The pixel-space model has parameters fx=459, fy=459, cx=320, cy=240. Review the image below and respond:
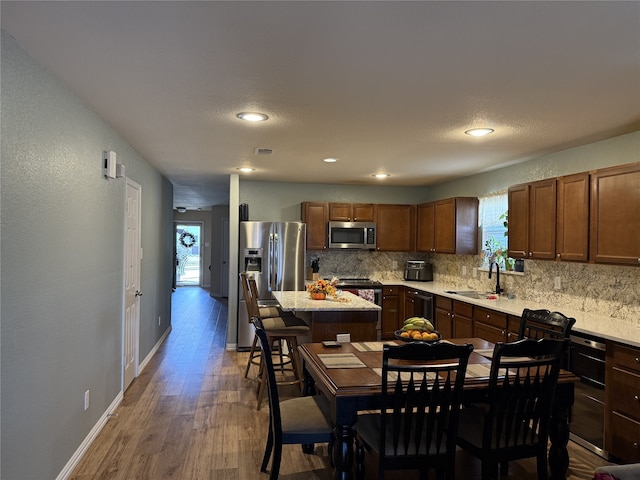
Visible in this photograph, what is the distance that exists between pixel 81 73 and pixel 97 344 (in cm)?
194

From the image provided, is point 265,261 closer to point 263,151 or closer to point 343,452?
point 263,151

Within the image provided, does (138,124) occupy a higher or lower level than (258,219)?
higher

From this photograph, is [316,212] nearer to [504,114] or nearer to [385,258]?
[385,258]

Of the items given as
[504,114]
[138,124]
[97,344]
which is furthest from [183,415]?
[504,114]

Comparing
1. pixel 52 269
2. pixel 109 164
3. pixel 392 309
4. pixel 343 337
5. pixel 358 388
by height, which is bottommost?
pixel 392 309

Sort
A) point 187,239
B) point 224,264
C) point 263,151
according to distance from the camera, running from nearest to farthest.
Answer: point 263,151 → point 224,264 → point 187,239

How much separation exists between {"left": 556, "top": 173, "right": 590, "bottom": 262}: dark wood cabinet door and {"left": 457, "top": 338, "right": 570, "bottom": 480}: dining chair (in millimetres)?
Result: 1645

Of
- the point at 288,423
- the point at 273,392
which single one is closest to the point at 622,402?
the point at 288,423

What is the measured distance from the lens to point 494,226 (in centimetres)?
566

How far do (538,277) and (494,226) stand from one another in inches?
43.2

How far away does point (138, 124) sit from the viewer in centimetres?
358

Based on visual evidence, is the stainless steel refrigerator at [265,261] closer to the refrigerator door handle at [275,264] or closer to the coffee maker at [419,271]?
the refrigerator door handle at [275,264]

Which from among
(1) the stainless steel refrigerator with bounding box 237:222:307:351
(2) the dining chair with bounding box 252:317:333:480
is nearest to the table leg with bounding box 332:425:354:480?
(2) the dining chair with bounding box 252:317:333:480

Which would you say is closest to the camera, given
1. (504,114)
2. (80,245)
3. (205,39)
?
(205,39)
